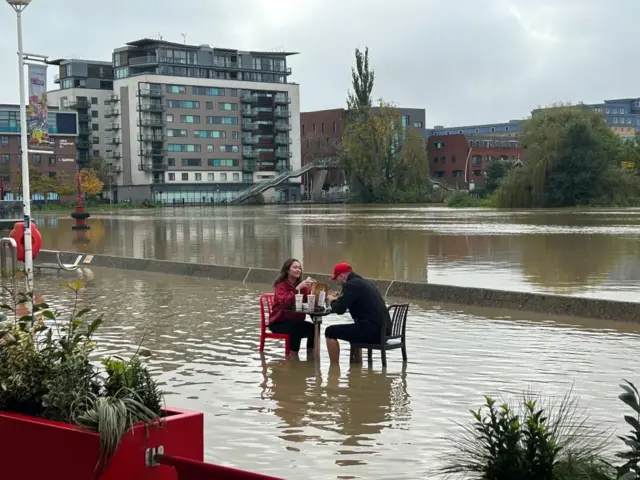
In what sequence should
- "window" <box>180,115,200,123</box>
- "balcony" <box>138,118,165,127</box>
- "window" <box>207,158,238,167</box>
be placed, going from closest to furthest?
"balcony" <box>138,118,165,127</box> < "window" <box>180,115,200,123</box> < "window" <box>207,158,238,167</box>

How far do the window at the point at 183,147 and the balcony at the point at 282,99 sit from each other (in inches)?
626

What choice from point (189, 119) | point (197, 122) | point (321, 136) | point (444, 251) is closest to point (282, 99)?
point (321, 136)

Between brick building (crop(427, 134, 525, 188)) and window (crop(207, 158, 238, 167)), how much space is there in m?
31.3

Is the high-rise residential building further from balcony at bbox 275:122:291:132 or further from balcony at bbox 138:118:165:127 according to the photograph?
balcony at bbox 275:122:291:132

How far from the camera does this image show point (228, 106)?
144 meters

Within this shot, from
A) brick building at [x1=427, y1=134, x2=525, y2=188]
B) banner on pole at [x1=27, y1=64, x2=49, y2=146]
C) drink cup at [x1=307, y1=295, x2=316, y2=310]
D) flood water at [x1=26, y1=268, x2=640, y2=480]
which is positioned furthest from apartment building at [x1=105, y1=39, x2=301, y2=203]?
drink cup at [x1=307, y1=295, x2=316, y2=310]

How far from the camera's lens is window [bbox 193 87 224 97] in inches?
5517

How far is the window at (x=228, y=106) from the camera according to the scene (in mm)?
143250

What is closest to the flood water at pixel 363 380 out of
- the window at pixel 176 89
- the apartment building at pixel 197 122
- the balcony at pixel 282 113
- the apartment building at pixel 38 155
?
the apartment building at pixel 38 155

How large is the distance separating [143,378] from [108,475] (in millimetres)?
603

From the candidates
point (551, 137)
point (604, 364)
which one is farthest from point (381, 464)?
point (551, 137)

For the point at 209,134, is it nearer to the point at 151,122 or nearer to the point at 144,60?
the point at 151,122

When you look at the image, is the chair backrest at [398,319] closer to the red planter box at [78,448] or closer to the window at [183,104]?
the red planter box at [78,448]

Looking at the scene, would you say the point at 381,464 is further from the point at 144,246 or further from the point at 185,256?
the point at 144,246
